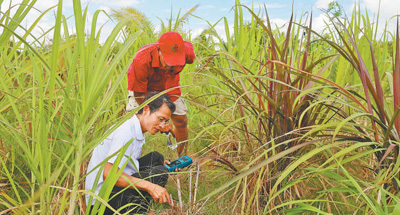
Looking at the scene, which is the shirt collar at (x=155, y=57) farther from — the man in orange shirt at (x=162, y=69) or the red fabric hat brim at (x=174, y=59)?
the red fabric hat brim at (x=174, y=59)

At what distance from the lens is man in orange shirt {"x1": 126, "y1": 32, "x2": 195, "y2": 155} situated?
105 inches

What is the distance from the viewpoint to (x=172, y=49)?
2.67 meters

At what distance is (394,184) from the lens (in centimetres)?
147

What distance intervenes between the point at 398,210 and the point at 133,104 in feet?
6.95

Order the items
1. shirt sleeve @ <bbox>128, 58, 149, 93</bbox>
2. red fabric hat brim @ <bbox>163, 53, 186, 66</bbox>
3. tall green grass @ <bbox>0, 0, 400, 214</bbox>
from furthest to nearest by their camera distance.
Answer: shirt sleeve @ <bbox>128, 58, 149, 93</bbox> < red fabric hat brim @ <bbox>163, 53, 186, 66</bbox> < tall green grass @ <bbox>0, 0, 400, 214</bbox>

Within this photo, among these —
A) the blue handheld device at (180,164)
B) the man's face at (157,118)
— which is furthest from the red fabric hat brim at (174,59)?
the blue handheld device at (180,164)

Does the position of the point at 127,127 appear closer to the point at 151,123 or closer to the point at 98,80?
the point at 151,123

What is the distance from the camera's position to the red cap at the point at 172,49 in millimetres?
2645

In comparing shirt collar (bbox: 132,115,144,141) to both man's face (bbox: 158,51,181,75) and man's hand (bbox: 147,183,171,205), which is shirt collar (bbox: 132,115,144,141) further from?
man's face (bbox: 158,51,181,75)

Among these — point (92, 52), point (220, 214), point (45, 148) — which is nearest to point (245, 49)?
point (220, 214)

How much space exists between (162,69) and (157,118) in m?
1.03

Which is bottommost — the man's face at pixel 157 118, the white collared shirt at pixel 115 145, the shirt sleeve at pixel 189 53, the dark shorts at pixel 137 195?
the dark shorts at pixel 137 195

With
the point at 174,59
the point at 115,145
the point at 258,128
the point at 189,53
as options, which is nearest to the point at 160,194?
the point at 115,145

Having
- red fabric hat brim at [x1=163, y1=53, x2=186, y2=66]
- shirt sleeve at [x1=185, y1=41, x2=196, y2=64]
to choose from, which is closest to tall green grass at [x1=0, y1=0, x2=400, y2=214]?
red fabric hat brim at [x1=163, y1=53, x2=186, y2=66]
